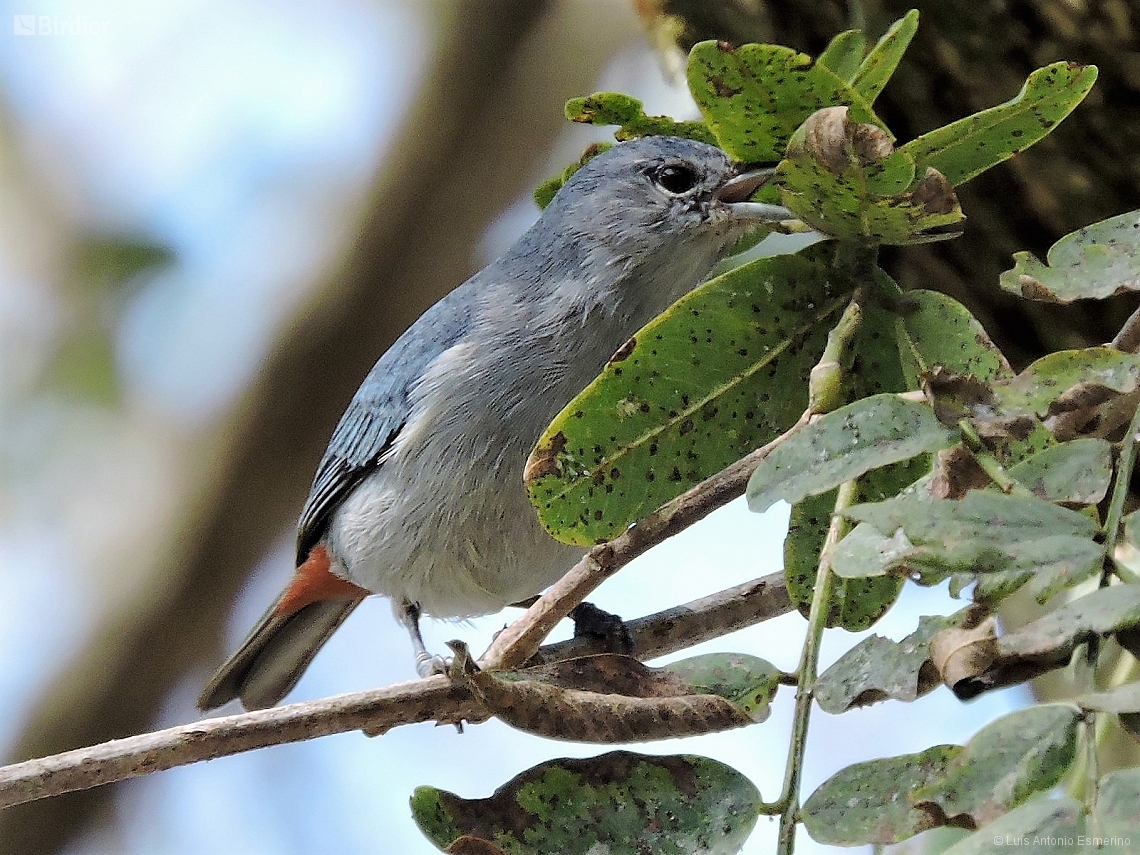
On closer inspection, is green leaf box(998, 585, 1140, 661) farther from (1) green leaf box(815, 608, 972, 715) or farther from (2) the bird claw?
(2) the bird claw

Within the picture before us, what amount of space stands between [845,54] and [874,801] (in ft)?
2.48

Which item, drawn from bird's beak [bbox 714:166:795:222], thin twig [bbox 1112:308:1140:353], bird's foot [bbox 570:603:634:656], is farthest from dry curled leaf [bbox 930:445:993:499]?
bird's beak [bbox 714:166:795:222]

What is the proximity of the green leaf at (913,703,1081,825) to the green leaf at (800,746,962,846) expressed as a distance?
0.25ft

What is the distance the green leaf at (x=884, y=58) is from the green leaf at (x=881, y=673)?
514mm

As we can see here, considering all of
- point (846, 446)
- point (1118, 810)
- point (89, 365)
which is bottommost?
point (1118, 810)

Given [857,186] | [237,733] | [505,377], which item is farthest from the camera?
[505,377]

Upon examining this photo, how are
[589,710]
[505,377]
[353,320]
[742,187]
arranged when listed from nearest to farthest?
1. [589,710]
2. [742,187]
3. [505,377]
4. [353,320]

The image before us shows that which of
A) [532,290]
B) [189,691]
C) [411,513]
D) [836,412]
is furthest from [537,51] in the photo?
[836,412]

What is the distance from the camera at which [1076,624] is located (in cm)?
56

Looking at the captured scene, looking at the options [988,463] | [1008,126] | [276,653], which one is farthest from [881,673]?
[276,653]

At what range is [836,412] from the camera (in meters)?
0.74

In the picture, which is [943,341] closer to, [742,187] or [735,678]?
[735,678]

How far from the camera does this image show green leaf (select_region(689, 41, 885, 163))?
0.91m

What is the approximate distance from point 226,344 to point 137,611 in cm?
79
